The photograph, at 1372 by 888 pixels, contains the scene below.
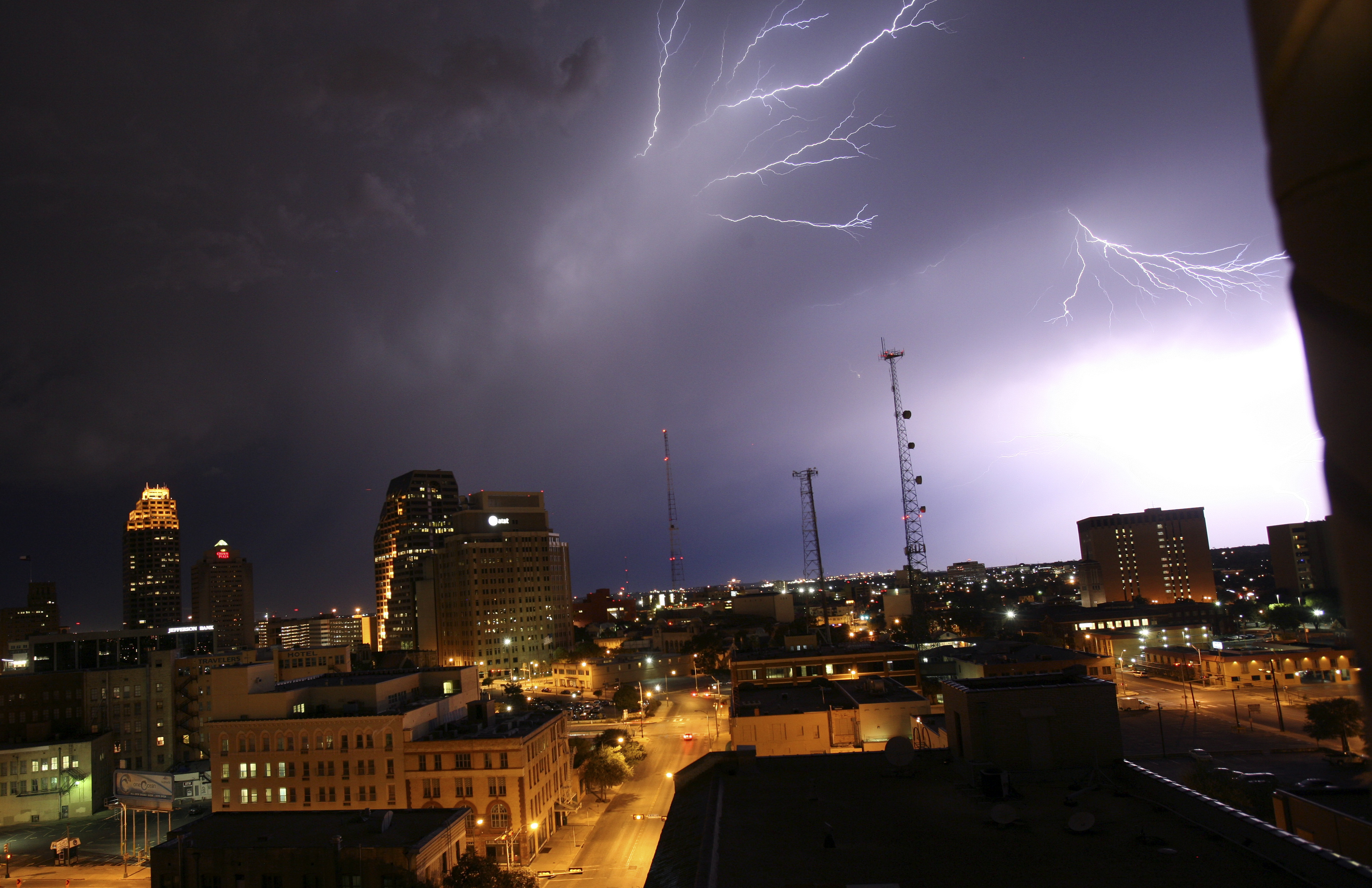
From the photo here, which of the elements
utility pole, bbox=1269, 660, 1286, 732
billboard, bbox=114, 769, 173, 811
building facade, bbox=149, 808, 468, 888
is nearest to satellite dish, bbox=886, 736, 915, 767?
building facade, bbox=149, 808, 468, 888

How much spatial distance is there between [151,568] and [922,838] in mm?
222084

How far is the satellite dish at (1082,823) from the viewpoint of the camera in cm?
1032

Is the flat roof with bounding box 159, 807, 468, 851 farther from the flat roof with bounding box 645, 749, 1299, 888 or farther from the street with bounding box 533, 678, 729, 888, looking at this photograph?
the flat roof with bounding box 645, 749, 1299, 888

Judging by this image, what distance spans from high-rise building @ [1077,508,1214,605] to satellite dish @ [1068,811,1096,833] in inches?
5271

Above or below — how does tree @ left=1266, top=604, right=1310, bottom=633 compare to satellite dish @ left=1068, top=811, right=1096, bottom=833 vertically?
below

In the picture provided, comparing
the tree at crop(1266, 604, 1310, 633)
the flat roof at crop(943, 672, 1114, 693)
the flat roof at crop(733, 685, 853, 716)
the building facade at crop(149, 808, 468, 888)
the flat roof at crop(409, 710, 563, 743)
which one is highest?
the flat roof at crop(943, 672, 1114, 693)

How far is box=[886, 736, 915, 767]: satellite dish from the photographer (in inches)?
546

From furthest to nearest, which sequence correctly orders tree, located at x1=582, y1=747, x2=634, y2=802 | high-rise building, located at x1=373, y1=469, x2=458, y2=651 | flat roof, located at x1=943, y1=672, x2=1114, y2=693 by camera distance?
1. high-rise building, located at x1=373, y1=469, x2=458, y2=651
2. tree, located at x1=582, y1=747, x2=634, y2=802
3. flat roof, located at x1=943, y1=672, x2=1114, y2=693

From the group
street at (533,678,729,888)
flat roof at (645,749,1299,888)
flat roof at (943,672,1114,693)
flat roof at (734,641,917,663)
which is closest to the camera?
flat roof at (645,749,1299,888)

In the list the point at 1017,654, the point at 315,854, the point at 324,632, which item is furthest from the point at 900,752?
the point at 324,632

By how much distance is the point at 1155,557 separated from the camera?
131m

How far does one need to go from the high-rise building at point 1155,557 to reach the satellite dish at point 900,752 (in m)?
131

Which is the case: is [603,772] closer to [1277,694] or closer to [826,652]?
[826,652]

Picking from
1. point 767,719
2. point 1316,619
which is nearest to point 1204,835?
point 767,719
